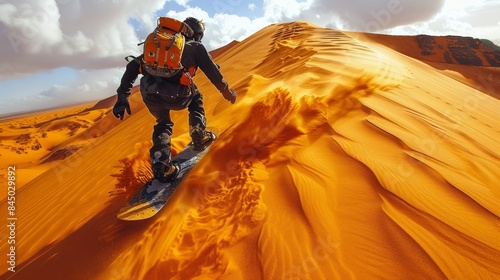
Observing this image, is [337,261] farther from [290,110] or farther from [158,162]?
→ [290,110]

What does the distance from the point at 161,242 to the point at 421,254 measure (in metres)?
1.66

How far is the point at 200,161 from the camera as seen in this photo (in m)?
2.81

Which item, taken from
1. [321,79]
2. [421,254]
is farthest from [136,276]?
[321,79]

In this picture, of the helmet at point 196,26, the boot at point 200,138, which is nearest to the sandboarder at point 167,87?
the helmet at point 196,26

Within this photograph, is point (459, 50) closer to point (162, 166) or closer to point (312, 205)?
point (312, 205)

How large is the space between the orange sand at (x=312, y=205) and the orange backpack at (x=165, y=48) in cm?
99

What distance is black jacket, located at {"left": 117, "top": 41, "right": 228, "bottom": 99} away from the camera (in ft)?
8.30

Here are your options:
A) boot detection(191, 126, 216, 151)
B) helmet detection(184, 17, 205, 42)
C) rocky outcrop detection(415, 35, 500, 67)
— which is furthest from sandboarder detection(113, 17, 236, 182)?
rocky outcrop detection(415, 35, 500, 67)

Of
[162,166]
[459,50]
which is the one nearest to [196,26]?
[162,166]

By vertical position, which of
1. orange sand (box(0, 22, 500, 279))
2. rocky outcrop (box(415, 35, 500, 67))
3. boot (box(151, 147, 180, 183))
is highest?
boot (box(151, 147, 180, 183))

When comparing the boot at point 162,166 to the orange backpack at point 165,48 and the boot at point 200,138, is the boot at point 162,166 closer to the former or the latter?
the boot at point 200,138

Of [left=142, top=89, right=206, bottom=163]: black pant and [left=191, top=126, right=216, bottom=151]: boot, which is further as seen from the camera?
[left=191, top=126, right=216, bottom=151]: boot

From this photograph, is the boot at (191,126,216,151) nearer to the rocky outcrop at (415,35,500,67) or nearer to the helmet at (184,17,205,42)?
the helmet at (184,17,205,42)

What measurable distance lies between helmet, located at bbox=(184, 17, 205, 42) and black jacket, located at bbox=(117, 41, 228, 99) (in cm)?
17
